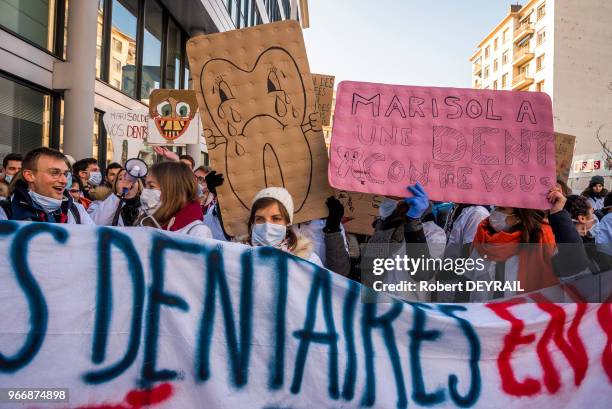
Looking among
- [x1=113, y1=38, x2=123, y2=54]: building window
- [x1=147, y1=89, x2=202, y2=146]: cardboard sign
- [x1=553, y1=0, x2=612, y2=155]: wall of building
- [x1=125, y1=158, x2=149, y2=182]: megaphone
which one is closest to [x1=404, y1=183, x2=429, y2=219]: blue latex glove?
Answer: [x1=125, y1=158, x2=149, y2=182]: megaphone

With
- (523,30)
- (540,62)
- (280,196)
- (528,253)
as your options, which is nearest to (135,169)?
A: (280,196)

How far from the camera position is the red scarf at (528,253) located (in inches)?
107

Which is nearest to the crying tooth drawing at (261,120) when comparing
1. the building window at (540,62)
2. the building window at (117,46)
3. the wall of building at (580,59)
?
the building window at (117,46)

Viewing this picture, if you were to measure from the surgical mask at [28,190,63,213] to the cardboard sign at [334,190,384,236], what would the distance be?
69.8 inches

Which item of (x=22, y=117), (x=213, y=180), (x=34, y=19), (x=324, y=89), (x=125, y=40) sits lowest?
(x=213, y=180)

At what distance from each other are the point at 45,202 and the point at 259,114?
4.32 ft

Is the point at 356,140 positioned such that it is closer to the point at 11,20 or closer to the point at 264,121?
the point at 264,121

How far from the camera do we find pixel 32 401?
212 cm

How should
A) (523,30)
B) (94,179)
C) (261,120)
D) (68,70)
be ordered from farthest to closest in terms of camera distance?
(523,30) < (68,70) < (94,179) < (261,120)

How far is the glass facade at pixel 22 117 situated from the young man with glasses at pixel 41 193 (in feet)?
18.2

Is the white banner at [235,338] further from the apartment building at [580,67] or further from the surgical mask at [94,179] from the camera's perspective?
the apartment building at [580,67]

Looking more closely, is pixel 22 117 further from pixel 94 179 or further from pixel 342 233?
pixel 342 233

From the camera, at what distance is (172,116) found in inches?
239

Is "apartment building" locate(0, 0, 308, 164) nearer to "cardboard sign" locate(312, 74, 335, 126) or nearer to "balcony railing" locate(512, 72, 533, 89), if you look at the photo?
"cardboard sign" locate(312, 74, 335, 126)
